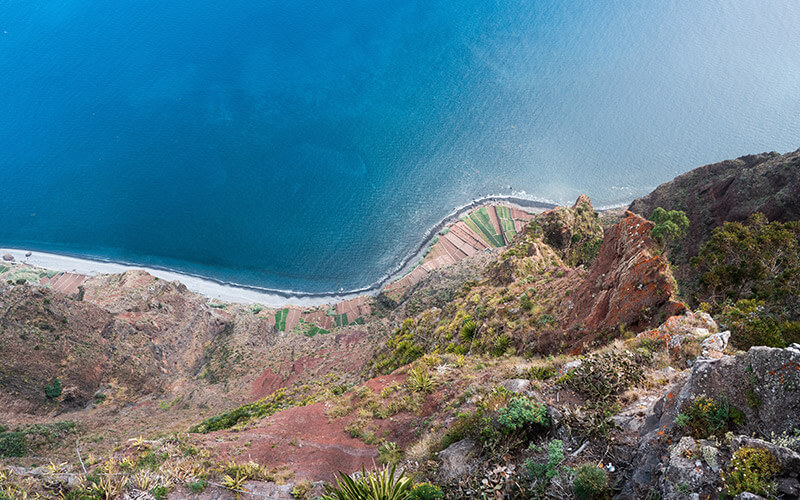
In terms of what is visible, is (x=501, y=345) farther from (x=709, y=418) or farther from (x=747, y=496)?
(x=747, y=496)

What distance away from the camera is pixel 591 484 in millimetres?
8828

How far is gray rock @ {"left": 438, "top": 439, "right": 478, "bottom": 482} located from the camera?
1112 cm

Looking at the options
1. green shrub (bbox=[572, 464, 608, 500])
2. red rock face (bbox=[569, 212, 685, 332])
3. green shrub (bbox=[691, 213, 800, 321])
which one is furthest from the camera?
green shrub (bbox=[691, 213, 800, 321])

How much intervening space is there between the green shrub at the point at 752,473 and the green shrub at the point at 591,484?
2303 millimetres

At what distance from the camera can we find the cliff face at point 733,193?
1367 inches

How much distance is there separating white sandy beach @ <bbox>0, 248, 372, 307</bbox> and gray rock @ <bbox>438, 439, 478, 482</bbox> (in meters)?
55.8

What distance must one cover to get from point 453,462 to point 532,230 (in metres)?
27.3

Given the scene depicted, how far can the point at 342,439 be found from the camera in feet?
54.4

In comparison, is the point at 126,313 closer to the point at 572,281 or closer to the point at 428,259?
the point at 428,259


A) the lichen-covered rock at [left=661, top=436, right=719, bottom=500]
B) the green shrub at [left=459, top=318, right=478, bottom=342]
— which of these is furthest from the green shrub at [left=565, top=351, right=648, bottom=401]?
the green shrub at [left=459, top=318, right=478, bottom=342]

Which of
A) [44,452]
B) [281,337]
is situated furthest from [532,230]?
[44,452]

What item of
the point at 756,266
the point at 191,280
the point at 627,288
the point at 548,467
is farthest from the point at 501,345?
the point at 191,280

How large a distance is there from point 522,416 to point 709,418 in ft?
13.6

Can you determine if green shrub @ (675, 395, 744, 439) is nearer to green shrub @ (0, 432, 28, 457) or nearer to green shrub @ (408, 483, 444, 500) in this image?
green shrub @ (408, 483, 444, 500)
